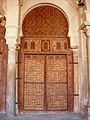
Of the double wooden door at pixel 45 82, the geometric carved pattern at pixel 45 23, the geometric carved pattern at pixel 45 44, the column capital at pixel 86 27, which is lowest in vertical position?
the double wooden door at pixel 45 82

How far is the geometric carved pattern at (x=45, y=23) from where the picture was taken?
7.31m

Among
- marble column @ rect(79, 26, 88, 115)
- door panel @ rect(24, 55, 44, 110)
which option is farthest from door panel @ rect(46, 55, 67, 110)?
marble column @ rect(79, 26, 88, 115)

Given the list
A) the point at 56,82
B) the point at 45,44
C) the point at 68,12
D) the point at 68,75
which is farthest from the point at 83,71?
the point at 68,12

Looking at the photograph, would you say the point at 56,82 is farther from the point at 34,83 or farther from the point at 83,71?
the point at 83,71

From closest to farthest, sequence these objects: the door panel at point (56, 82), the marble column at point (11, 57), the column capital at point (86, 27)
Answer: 1. the column capital at point (86, 27)
2. the marble column at point (11, 57)
3. the door panel at point (56, 82)

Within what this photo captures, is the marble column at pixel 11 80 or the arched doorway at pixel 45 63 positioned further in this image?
the arched doorway at pixel 45 63

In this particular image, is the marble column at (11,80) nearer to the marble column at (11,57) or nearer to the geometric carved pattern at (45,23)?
the marble column at (11,57)

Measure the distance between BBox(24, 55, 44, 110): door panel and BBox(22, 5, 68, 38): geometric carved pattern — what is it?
88cm

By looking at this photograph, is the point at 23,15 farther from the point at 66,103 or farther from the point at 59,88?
the point at 66,103

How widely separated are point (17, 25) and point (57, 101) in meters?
2.86

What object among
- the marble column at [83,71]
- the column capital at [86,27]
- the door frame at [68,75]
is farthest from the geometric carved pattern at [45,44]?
the column capital at [86,27]

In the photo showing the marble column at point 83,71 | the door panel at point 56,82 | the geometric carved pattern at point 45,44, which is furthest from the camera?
the geometric carved pattern at point 45,44

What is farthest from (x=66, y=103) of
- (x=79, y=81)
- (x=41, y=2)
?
(x=41, y=2)

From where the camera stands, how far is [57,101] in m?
7.10
